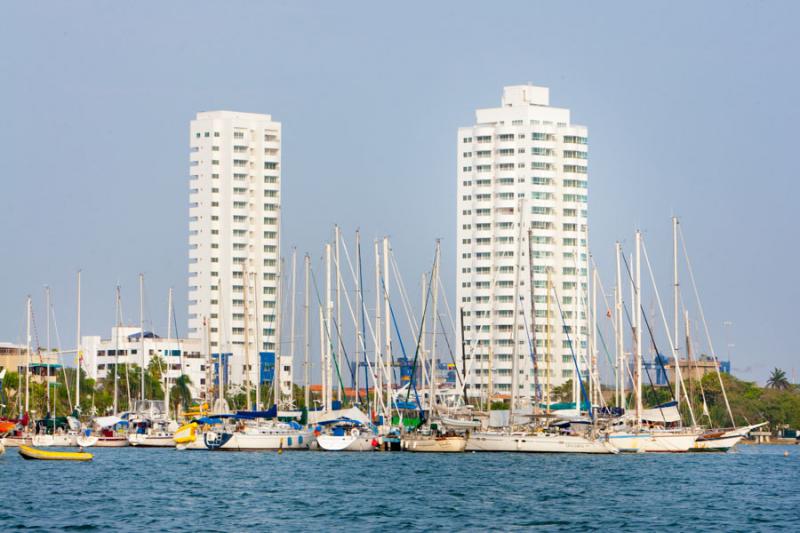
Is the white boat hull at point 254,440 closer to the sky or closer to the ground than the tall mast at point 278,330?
closer to the ground

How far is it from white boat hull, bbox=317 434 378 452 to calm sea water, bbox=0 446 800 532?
143 inches

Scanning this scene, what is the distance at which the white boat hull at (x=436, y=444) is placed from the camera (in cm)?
9962

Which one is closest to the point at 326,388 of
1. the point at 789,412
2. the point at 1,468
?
the point at 1,468

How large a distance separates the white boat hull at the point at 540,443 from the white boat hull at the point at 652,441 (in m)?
2.24

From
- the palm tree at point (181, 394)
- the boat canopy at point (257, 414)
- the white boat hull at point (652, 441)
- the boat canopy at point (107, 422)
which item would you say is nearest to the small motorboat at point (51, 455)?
the boat canopy at point (257, 414)

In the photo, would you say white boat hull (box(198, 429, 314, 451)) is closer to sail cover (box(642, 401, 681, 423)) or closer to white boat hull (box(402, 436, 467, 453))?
white boat hull (box(402, 436, 467, 453))

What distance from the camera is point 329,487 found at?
70.9 meters

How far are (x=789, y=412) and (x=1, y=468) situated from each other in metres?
121

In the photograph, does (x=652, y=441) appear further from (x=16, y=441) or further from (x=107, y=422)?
(x=16, y=441)

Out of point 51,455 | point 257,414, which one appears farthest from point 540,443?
point 51,455

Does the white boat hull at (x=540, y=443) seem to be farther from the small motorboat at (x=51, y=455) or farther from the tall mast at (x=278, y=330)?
the small motorboat at (x=51, y=455)

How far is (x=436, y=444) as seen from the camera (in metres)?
100

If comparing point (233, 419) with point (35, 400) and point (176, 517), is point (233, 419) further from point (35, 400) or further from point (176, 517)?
point (176, 517)

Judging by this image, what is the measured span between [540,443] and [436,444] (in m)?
8.98
